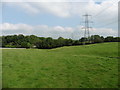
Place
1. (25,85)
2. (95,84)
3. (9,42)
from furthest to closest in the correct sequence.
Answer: (9,42)
(95,84)
(25,85)

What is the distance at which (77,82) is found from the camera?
5.84 metres

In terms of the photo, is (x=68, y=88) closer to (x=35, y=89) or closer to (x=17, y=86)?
(x=35, y=89)

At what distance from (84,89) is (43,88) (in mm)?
1698

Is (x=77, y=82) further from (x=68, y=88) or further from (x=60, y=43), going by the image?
(x=60, y=43)

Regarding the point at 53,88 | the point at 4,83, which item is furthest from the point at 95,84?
the point at 4,83

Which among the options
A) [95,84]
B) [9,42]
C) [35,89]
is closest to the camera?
[35,89]

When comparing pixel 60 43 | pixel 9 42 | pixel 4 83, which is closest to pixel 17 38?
pixel 9 42

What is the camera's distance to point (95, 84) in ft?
18.4

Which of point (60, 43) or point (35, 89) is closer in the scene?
point (35, 89)

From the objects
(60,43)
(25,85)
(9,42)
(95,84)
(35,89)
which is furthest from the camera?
(9,42)

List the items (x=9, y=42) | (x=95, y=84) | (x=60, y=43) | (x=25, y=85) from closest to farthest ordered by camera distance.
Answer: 1. (x=25, y=85)
2. (x=95, y=84)
3. (x=60, y=43)
4. (x=9, y=42)

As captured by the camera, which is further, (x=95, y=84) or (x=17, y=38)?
(x=17, y=38)

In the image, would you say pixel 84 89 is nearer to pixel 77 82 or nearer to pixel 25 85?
pixel 77 82

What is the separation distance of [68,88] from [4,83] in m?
2.77
